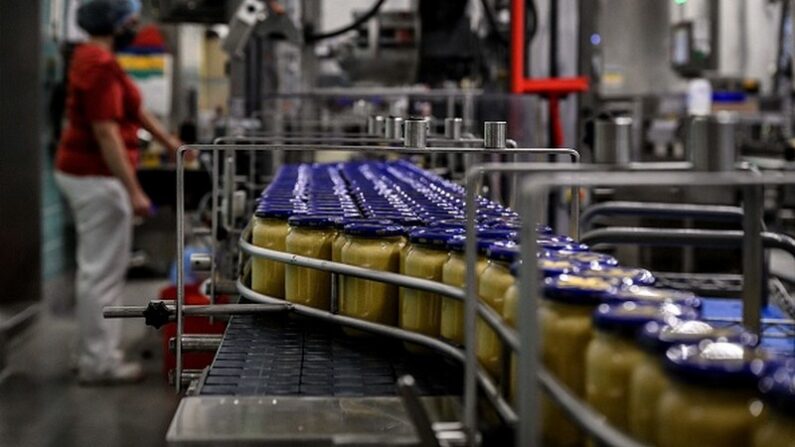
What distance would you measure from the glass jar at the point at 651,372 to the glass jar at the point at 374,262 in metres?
0.73

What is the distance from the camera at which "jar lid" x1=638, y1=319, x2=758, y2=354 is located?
0.98 meters

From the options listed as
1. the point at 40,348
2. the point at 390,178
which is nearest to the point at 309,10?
the point at 40,348

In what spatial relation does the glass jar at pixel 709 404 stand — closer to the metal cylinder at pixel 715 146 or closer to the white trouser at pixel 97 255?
the metal cylinder at pixel 715 146

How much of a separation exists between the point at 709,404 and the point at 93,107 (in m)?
4.13

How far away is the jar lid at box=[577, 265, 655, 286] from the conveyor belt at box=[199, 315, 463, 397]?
Answer: 268 mm

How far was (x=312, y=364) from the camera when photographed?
163 cm

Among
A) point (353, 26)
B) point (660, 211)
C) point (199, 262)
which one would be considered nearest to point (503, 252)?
point (199, 262)

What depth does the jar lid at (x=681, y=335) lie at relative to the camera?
981 millimetres

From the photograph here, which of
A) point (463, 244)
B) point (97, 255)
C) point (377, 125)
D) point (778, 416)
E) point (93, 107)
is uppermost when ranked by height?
point (93, 107)

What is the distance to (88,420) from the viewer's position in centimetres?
418

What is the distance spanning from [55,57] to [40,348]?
2.42m

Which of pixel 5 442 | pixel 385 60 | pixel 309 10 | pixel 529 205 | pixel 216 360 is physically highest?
pixel 309 10

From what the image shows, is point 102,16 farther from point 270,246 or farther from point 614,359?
point 614,359

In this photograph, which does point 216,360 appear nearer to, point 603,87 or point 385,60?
point 385,60
